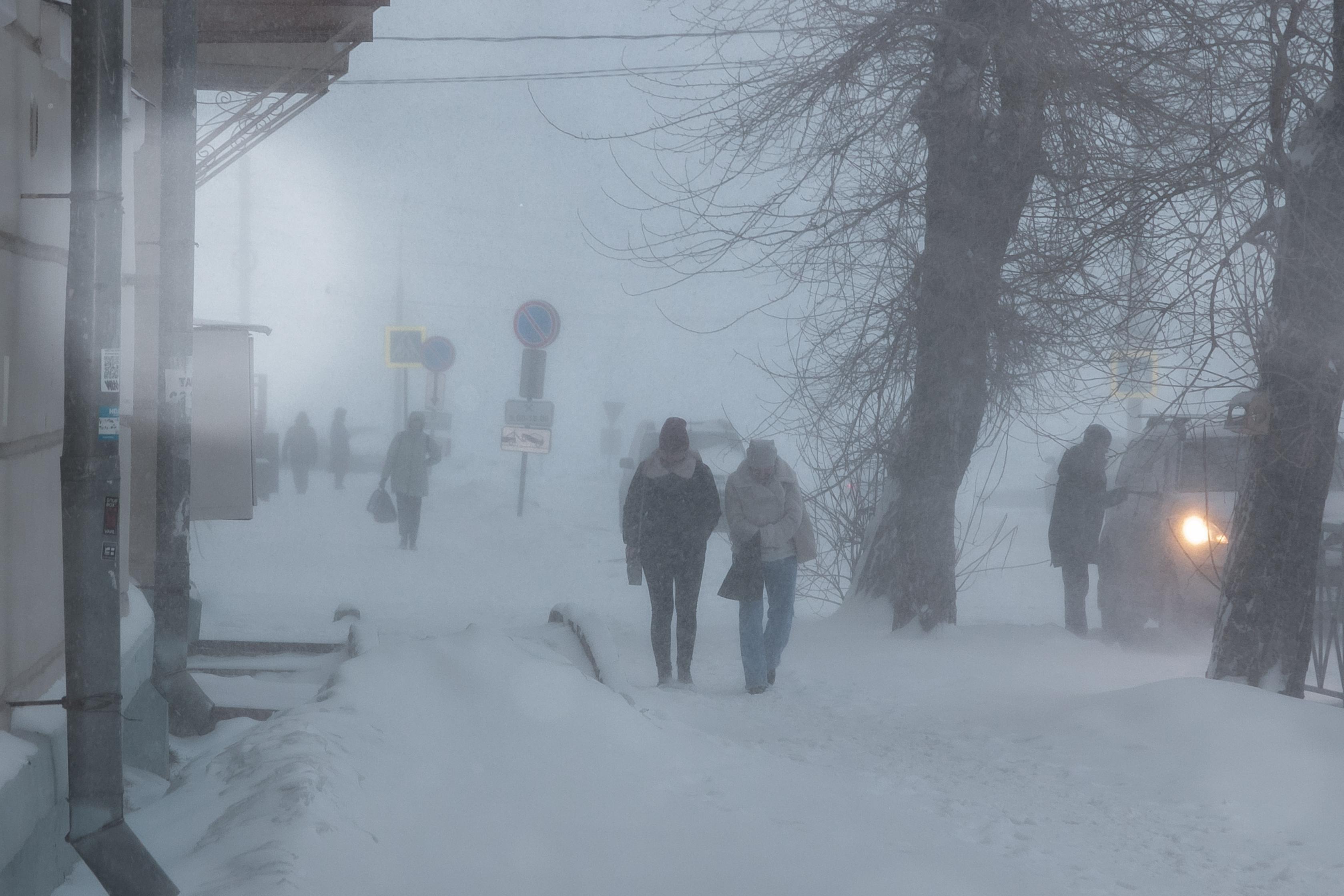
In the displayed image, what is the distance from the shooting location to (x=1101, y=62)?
260 inches

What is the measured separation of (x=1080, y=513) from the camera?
9828 mm

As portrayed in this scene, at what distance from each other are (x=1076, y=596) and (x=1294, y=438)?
13.6 feet

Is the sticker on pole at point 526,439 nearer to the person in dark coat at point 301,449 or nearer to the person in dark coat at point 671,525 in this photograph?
the person in dark coat at point 301,449

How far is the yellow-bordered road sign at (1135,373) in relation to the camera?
6664 millimetres

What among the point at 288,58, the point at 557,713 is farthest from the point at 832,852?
the point at 288,58

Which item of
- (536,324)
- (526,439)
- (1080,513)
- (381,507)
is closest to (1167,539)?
(1080,513)

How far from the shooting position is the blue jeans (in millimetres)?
7457

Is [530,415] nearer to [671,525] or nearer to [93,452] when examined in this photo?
[671,525]

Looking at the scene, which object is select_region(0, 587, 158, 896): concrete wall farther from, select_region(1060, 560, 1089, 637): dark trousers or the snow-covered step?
select_region(1060, 560, 1089, 637): dark trousers

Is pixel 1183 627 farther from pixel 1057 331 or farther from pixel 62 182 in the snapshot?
pixel 62 182

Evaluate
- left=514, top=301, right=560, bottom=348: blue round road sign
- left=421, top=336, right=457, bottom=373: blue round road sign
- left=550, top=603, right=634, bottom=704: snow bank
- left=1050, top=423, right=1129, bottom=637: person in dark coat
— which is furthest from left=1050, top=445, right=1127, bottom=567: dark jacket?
left=421, top=336, right=457, bottom=373: blue round road sign

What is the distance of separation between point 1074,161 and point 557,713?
4.44m

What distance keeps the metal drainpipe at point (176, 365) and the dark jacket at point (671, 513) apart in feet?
8.71

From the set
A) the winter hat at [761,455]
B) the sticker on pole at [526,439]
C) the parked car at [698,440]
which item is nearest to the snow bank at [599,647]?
the winter hat at [761,455]
